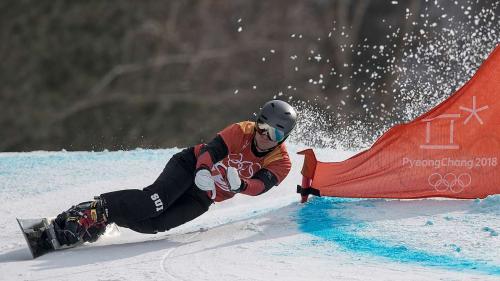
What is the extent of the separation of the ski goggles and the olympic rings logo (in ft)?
2.68

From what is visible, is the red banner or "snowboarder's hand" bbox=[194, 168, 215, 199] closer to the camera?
"snowboarder's hand" bbox=[194, 168, 215, 199]

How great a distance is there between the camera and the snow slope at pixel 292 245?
3543 millimetres

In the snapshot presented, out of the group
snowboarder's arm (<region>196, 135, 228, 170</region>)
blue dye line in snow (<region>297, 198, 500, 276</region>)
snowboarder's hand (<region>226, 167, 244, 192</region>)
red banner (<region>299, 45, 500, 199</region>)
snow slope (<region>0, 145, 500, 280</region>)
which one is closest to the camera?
snow slope (<region>0, 145, 500, 280</region>)

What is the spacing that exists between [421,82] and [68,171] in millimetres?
11017

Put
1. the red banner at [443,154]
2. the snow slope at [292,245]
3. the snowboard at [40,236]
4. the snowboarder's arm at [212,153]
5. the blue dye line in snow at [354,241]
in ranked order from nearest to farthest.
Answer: the snow slope at [292,245], the blue dye line in snow at [354,241], the snowboard at [40,236], the snowboarder's arm at [212,153], the red banner at [443,154]

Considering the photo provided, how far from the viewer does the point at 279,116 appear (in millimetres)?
4469

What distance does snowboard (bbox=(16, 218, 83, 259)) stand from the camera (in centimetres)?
413

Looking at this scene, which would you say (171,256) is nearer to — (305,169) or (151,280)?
(151,280)

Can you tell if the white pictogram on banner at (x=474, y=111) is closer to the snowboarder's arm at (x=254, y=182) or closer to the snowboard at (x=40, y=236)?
the snowboarder's arm at (x=254, y=182)

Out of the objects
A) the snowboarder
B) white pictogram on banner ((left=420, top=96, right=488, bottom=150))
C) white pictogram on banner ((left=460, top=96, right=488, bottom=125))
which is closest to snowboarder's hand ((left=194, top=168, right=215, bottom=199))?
the snowboarder

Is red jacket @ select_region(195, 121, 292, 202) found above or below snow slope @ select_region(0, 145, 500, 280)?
above

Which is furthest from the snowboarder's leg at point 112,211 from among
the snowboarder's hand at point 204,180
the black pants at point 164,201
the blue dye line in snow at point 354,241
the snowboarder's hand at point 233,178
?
the blue dye line in snow at point 354,241

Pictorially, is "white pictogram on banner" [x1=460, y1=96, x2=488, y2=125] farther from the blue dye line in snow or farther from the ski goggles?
the ski goggles

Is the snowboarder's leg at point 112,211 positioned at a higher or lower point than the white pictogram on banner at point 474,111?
lower
